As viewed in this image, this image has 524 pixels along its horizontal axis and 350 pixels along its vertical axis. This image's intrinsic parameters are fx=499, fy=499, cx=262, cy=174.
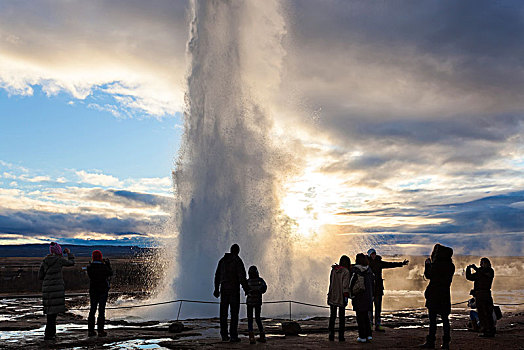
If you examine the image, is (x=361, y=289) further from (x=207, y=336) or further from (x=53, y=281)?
(x=53, y=281)

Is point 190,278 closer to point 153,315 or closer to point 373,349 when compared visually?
point 153,315

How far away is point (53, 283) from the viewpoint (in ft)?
40.5

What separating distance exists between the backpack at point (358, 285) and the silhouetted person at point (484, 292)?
320cm

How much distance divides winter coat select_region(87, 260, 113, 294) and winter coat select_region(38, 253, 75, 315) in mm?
631

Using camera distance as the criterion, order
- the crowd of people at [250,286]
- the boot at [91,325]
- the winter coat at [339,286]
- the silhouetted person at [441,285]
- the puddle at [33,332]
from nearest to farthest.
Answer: the silhouetted person at [441,285] → the crowd of people at [250,286] → the winter coat at [339,286] → the boot at [91,325] → the puddle at [33,332]

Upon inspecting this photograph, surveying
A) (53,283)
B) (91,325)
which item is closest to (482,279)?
(91,325)

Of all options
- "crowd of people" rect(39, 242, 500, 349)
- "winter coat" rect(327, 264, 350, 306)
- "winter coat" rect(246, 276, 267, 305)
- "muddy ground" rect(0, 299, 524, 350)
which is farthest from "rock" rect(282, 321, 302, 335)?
"winter coat" rect(246, 276, 267, 305)

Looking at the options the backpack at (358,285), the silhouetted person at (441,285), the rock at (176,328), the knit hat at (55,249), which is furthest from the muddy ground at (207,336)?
the knit hat at (55,249)

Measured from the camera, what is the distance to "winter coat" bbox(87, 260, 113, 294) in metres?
12.8

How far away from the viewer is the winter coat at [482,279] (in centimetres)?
1334

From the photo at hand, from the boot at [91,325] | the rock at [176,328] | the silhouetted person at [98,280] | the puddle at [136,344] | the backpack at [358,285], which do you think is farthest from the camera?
the rock at [176,328]

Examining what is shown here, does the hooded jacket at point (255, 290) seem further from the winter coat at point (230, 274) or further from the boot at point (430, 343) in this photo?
the boot at point (430, 343)

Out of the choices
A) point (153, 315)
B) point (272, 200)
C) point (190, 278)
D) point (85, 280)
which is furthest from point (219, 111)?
point (85, 280)

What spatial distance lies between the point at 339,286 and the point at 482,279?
4.08 m
